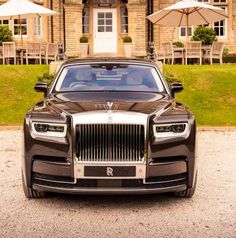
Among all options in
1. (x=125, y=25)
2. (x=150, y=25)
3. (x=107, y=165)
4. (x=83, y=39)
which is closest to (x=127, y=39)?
(x=150, y=25)

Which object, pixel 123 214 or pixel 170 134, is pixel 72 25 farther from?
pixel 123 214

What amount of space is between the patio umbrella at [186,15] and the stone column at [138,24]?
598 cm

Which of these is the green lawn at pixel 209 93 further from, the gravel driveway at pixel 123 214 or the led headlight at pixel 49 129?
the led headlight at pixel 49 129

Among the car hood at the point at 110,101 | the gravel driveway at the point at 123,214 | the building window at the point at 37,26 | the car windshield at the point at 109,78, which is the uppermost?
the building window at the point at 37,26

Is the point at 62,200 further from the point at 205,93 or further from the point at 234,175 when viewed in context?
the point at 205,93

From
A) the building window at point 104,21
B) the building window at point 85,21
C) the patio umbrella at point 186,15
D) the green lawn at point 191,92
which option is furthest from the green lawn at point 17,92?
the building window at point 104,21

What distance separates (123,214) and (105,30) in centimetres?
2581

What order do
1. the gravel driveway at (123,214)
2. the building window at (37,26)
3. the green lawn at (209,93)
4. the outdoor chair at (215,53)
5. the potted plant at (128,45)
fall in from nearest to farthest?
the gravel driveway at (123,214) < the green lawn at (209,93) < the outdoor chair at (215,53) < the potted plant at (128,45) < the building window at (37,26)

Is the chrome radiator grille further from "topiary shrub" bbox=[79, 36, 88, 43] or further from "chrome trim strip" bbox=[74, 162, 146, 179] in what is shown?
"topiary shrub" bbox=[79, 36, 88, 43]

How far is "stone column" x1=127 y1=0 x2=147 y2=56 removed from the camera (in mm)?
29703

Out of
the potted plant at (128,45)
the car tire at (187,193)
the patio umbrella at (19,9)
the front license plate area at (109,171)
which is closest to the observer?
the front license plate area at (109,171)

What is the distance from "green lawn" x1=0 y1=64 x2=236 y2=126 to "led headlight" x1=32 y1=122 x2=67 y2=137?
750cm

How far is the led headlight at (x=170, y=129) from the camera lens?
6.07m

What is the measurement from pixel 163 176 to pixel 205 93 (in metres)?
10.2
